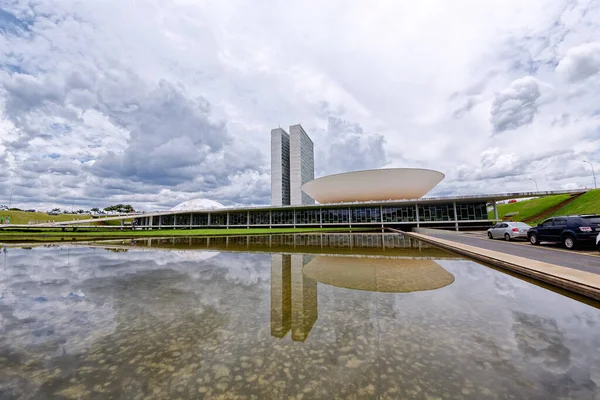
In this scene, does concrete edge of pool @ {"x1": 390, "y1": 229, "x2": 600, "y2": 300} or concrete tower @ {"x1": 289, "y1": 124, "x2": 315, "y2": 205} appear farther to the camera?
concrete tower @ {"x1": 289, "y1": 124, "x2": 315, "y2": 205}

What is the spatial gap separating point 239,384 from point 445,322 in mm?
3354

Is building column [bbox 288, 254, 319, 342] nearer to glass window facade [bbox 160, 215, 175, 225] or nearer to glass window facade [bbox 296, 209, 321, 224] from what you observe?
glass window facade [bbox 296, 209, 321, 224]

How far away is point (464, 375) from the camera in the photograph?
2809mm

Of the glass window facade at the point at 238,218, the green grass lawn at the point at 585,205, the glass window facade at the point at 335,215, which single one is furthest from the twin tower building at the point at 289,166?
the green grass lawn at the point at 585,205

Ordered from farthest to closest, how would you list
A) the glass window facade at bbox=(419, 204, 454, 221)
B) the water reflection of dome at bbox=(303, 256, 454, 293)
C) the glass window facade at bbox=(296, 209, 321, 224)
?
the glass window facade at bbox=(296, 209, 321, 224) → the glass window facade at bbox=(419, 204, 454, 221) → the water reflection of dome at bbox=(303, 256, 454, 293)

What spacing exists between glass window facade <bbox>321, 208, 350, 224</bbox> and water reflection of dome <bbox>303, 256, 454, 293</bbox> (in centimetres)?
A: 3942

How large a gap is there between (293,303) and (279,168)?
4534 inches

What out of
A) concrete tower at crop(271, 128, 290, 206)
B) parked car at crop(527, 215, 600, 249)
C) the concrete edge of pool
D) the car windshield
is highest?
concrete tower at crop(271, 128, 290, 206)

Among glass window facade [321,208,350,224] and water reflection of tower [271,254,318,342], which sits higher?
glass window facade [321,208,350,224]

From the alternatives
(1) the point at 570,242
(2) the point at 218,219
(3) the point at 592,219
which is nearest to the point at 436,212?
(1) the point at 570,242

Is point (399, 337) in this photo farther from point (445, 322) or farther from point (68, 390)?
point (68, 390)

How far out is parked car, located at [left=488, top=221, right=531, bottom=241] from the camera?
1706cm

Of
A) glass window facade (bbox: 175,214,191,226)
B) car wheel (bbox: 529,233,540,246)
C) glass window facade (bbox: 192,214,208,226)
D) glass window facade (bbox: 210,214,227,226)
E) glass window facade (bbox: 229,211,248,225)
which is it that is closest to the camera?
car wheel (bbox: 529,233,540,246)

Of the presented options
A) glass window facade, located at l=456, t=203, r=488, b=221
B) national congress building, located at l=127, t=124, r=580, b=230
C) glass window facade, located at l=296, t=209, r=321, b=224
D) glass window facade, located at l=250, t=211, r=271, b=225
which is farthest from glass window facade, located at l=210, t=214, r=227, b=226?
glass window facade, located at l=456, t=203, r=488, b=221
